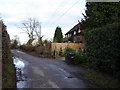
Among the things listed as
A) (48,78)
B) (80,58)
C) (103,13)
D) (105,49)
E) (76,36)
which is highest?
(103,13)

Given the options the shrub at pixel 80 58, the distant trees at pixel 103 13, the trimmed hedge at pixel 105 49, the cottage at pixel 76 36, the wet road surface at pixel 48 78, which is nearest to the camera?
the trimmed hedge at pixel 105 49

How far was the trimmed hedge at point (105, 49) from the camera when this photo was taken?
8023 mm

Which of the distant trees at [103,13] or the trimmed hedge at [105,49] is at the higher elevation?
the distant trees at [103,13]

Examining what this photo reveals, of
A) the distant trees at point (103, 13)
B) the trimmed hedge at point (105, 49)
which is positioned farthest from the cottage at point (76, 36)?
the trimmed hedge at point (105, 49)

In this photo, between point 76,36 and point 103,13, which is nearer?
point 103,13

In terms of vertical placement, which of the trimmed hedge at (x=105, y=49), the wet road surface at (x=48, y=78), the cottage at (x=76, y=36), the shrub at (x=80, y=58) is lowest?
the wet road surface at (x=48, y=78)

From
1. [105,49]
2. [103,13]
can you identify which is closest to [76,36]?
[103,13]

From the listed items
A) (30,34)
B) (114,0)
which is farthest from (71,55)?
(30,34)

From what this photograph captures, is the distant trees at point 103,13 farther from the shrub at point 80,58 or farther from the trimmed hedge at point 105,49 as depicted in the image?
the shrub at point 80,58

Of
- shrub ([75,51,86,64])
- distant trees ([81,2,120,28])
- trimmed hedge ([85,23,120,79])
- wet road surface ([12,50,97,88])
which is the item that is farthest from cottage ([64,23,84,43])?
trimmed hedge ([85,23,120,79])

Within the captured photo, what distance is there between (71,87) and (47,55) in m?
22.4

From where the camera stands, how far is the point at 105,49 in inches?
360

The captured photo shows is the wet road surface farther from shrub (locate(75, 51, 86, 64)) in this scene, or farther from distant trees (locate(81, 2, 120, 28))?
distant trees (locate(81, 2, 120, 28))

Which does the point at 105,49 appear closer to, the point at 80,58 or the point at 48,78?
the point at 48,78
